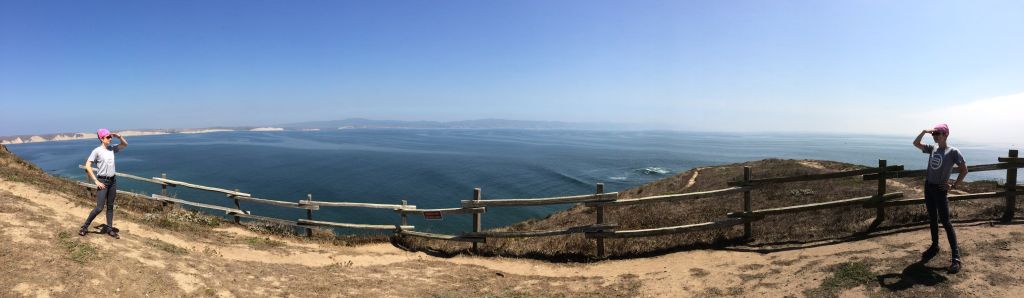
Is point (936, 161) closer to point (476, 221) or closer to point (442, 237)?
point (476, 221)

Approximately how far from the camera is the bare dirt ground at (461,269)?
638cm

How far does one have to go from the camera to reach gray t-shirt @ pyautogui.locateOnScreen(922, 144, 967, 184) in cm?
658

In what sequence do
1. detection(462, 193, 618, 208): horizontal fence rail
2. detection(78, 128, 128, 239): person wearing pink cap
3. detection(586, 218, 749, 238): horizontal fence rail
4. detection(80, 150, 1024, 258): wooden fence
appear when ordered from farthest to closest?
1. detection(586, 218, 749, 238): horizontal fence rail
2. detection(462, 193, 618, 208): horizontal fence rail
3. detection(80, 150, 1024, 258): wooden fence
4. detection(78, 128, 128, 239): person wearing pink cap

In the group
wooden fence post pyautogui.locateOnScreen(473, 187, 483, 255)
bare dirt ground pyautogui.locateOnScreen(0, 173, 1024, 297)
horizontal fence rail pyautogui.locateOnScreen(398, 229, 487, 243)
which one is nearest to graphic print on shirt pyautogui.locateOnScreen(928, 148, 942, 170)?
bare dirt ground pyautogui.locateOnScreen(0, 173, 1024, 297)

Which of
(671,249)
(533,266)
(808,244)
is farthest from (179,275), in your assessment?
(808,244)

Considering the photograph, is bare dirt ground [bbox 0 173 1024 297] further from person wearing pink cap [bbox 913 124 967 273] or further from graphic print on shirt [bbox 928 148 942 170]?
graphic print on shirt [bbox 928 148 942 170]

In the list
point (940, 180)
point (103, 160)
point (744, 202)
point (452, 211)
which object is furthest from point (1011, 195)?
point (103, 160)

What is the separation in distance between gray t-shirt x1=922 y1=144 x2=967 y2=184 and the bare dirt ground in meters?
1.29

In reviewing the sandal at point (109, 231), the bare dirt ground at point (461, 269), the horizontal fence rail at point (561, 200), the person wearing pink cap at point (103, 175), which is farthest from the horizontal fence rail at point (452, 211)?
the person wearing pink cap at point (103, 175)

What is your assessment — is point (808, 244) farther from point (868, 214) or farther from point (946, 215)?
point (868, 214)

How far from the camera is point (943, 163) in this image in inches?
259

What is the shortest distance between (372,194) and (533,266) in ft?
117

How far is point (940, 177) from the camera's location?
6648 millimetres

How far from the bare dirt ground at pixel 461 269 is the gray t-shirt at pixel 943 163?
50.7 inches
